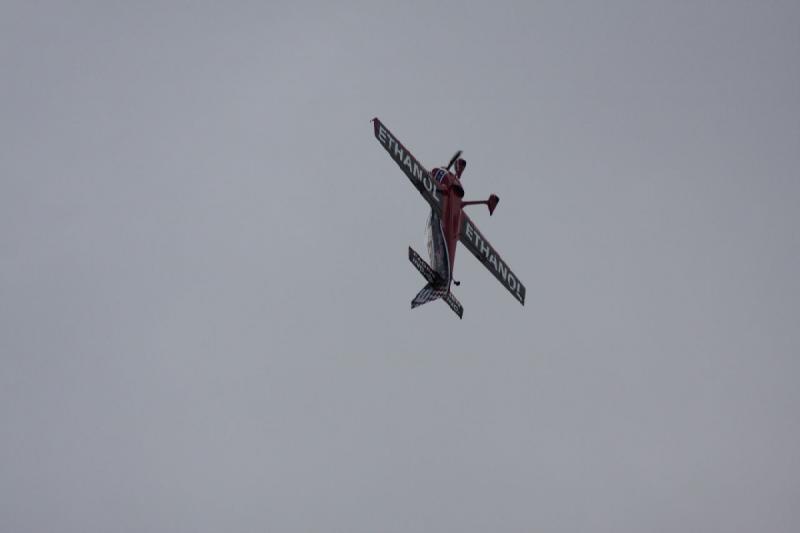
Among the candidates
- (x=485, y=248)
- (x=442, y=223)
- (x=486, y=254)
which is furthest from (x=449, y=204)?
(x=486, y=254)

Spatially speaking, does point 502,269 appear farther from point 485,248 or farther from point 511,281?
point 485,248

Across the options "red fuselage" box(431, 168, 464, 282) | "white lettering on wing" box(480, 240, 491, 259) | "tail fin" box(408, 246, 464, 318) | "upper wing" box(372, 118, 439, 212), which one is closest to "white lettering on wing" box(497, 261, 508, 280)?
"white lettering on wing" box(480, 240, 491, 259)

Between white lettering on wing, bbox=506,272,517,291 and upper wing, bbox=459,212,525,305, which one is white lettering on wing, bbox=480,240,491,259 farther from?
white lettering on wing, bbox=506,272,517,291

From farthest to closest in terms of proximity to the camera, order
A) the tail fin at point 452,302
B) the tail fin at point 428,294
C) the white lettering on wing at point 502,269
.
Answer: the white lettering on wing at point 502,269
the tail fin at point 452,302
the tail fin at point 428,294

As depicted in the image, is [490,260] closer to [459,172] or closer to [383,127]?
[459,172]

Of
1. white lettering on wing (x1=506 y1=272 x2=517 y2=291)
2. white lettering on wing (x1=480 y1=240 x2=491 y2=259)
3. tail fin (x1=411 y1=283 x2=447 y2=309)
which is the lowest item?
tail fin (x1=411 y1=283 x2=447 y2=309)

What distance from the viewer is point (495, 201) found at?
274 feet

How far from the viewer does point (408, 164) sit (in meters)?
79.1

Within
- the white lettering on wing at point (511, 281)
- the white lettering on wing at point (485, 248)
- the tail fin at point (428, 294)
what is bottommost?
the tail fin at point (428, 294)

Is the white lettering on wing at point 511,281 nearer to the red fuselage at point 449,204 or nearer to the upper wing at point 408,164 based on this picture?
the red fuselage at point 449,204

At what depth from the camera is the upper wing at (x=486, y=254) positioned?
279 ft

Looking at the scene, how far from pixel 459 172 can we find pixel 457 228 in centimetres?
398

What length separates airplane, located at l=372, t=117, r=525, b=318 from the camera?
78625 millimetres

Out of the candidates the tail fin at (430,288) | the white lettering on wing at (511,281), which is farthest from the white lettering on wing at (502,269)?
the tail fin at (430,288)
